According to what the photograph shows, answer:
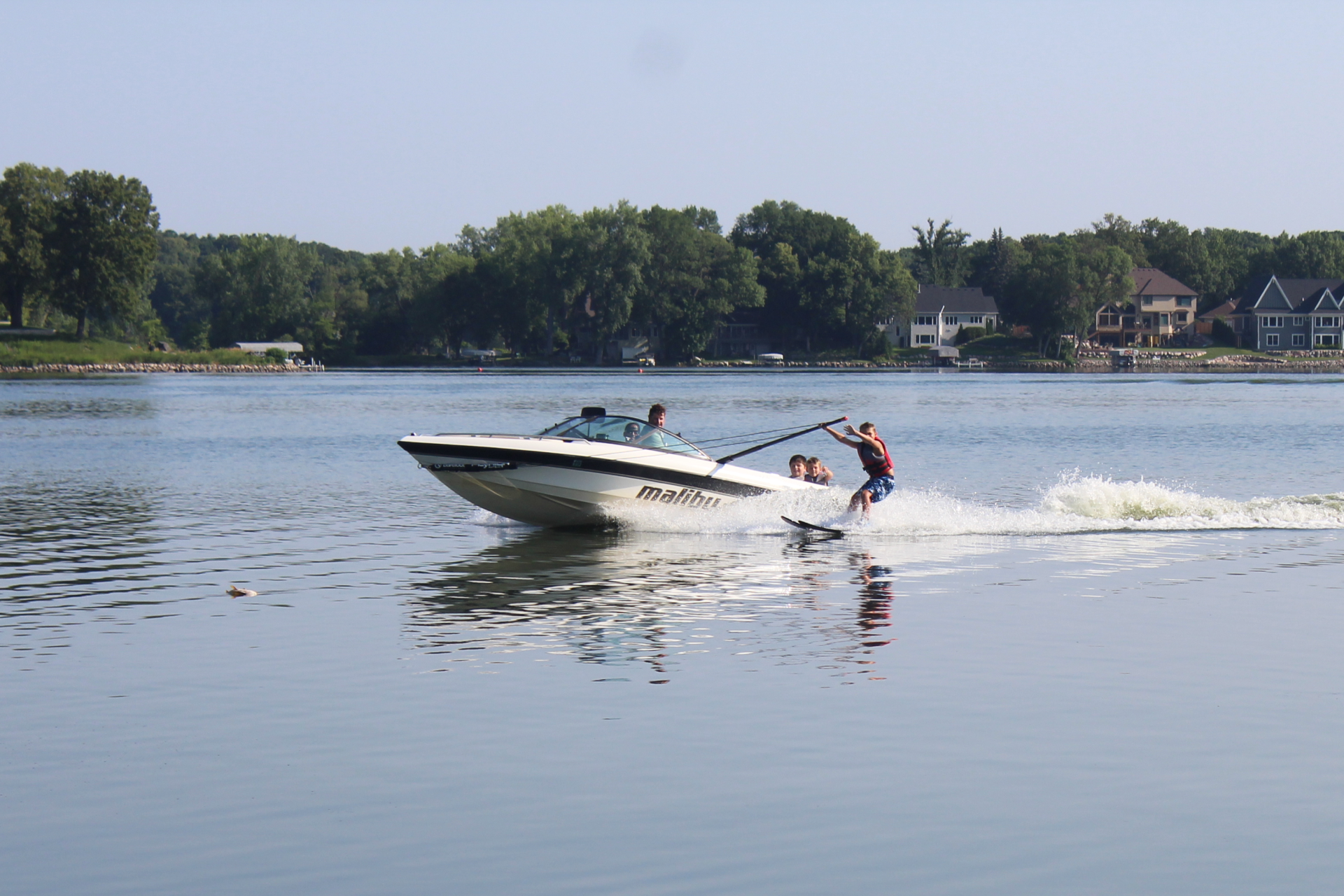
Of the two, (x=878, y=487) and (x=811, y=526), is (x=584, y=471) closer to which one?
(x=811, y=526)

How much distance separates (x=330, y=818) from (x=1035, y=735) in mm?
5151

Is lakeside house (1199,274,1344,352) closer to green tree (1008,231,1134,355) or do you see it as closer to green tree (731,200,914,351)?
green tree (1008,231,1134,355)

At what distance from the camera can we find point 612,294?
546 feet

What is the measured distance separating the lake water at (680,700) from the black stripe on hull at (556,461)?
0.91 metres

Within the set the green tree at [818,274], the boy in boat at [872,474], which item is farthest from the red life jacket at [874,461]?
the green tree at [818,274]

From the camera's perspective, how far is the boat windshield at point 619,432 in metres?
22.6

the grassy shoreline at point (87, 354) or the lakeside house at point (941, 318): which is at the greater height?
the lakeside house at point (941, 318)

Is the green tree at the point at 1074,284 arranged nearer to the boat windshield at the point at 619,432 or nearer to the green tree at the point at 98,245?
the green tree at the point at 98,245

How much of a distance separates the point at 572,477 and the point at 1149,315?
175715 mm

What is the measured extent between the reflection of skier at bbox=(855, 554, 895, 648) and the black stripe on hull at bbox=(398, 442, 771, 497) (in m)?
3.52

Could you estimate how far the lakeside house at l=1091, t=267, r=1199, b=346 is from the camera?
604 feet

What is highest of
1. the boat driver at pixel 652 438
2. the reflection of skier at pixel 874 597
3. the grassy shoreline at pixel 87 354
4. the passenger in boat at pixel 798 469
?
the grassy shoreline at pixel 87 354

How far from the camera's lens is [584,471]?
22141mm

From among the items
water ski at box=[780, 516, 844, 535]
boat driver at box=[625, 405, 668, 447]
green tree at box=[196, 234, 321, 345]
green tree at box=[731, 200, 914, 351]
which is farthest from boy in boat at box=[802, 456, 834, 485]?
green tree at box=[196, 234, 321, 345]
